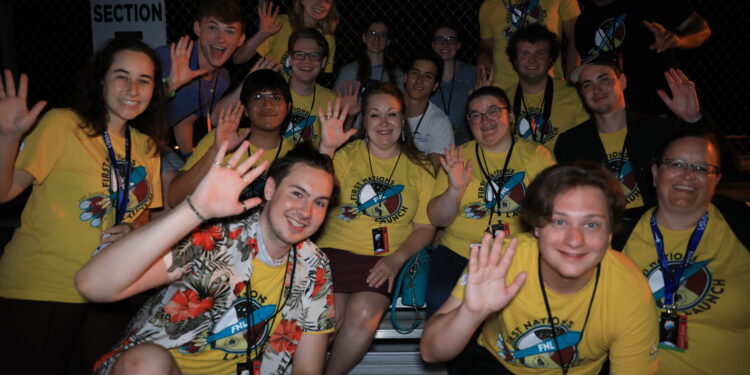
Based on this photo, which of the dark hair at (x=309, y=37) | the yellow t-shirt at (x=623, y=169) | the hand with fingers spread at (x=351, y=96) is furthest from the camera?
the hand with fingers spread at (x=351, y=96)

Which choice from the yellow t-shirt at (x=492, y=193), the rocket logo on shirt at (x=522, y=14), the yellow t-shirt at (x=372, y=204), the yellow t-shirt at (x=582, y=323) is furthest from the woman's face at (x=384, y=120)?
the rocket logo on shirt at (x=522, y=14)

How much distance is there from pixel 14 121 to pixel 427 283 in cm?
220

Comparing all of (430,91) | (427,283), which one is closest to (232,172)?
(427,283)

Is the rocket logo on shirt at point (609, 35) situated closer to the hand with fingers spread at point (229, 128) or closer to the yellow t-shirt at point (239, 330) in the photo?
the hand with fingers spread at point (229, 128)

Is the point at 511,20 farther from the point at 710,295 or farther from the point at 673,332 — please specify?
the point at 673,332

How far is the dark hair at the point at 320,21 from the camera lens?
4.60 m

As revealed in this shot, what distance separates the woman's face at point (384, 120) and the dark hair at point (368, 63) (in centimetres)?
111

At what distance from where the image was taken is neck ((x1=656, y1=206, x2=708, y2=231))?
8.43ft

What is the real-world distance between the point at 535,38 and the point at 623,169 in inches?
48.2

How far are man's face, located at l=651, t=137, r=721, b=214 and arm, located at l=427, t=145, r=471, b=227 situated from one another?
3.25 feet

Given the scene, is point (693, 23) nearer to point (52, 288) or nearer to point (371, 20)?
point (371, 20)

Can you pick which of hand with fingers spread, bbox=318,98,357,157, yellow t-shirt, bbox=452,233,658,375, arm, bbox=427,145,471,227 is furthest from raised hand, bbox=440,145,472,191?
yellow t-shirt, bbox=452,233,658,375

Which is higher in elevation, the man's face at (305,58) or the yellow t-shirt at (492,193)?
the man's face at (305,58)

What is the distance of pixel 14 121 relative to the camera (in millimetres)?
2273
